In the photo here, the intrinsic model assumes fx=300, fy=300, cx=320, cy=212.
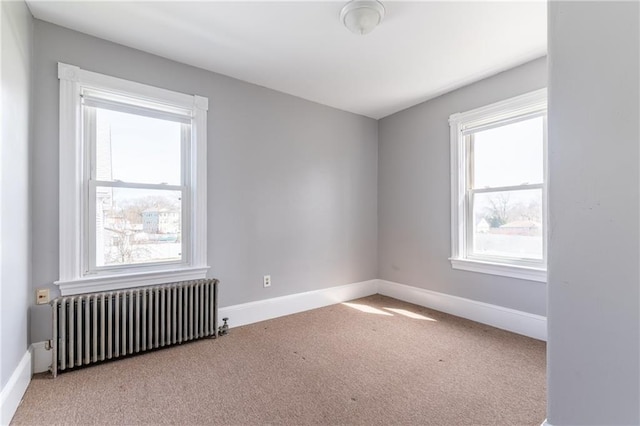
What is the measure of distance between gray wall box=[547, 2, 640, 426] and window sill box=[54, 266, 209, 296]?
8.55 feet

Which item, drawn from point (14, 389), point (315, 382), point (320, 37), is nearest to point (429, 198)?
point (320, 37)

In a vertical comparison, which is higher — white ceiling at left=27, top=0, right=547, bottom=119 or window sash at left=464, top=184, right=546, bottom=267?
white ceiling at left=27, top=0, right=547, bottom=119

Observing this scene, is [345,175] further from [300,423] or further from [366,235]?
[300,423]

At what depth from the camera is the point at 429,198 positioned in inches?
142

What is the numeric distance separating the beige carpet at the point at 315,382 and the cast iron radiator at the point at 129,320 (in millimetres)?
102

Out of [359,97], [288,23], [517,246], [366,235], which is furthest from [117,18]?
[517,246]

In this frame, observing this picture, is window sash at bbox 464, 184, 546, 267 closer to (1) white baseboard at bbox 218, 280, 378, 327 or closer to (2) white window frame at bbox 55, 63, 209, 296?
(1) white baseboard at bbox 218, 280, 378, 327

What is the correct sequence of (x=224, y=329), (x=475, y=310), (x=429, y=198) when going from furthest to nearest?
(x=429, y=198) < (x=475, y=310) < (x=224, y=329)

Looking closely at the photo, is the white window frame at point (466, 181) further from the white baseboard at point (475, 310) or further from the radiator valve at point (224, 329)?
the radiator valve at point (224, 329)

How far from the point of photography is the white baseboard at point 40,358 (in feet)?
6.77

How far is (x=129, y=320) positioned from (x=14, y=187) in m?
1.19

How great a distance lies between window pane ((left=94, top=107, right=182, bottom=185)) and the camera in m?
2.45

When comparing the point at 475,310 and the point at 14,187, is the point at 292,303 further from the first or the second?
the point at 14,187

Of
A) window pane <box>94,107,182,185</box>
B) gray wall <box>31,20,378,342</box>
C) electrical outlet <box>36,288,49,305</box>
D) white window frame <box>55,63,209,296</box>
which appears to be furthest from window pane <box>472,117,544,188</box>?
Result: electrical outlet <box>36,288,49,305</box>
